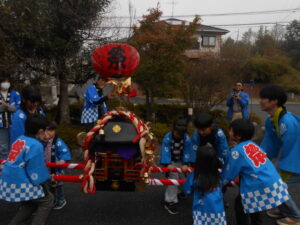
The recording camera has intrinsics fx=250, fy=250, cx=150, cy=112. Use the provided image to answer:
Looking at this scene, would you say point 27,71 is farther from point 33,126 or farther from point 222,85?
point 222,85

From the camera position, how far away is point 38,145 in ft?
8.45

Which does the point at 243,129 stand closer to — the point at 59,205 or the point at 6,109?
the point at 59,205

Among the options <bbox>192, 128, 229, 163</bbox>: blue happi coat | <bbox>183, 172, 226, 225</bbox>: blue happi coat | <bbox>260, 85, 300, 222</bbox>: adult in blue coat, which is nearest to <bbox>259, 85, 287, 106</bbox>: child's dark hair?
<bbox>260, 85, 300, 222</bbox>: adult in blue coat

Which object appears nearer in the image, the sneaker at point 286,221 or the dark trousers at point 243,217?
the dark trousers at point 243,217

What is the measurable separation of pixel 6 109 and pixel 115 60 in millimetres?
2530

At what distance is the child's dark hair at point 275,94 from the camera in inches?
113

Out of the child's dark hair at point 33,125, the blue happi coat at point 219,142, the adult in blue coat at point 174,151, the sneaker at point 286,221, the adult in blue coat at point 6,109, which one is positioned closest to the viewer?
the child's dark hair at point 33,125

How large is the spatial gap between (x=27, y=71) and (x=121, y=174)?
221 inches

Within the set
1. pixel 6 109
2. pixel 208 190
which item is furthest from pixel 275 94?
pixel 6 109

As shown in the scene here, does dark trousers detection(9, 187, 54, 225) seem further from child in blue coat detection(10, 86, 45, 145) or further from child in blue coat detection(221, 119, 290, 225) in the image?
child in blue coat detection(221, 119, 290, 225)

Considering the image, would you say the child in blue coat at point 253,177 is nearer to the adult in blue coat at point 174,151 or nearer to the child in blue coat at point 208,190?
the child in blue coat at point 208,190

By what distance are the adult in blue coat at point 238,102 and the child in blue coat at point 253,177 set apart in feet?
14.1

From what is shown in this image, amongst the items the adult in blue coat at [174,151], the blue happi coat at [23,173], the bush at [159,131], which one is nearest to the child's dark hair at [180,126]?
the adult in blue coat at [174,151]

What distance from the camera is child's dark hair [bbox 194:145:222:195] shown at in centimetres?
238
